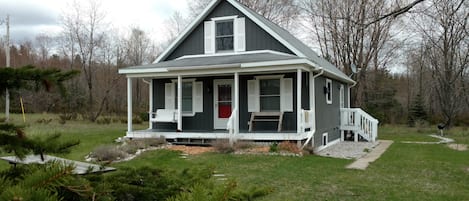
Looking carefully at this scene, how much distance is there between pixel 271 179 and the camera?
25.7 ft

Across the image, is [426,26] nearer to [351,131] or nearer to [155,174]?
[351,131]

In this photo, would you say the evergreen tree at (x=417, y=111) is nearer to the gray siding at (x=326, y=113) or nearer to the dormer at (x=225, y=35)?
the gray siding at (x=326, y=113)

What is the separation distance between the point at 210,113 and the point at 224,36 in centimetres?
282

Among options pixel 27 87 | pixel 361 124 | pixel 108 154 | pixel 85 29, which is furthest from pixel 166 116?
pixel 85 29

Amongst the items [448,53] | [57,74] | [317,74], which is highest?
[448,53]

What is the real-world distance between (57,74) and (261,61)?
11429 millimetres

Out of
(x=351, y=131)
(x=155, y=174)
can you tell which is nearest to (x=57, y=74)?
(x=155, y=174)

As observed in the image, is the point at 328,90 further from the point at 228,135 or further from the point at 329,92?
the point at 228,135

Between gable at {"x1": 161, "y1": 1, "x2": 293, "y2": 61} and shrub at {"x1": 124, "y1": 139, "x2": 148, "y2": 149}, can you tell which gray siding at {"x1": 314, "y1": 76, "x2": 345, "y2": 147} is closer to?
gable at {"x1": 161, "y1": 1, "x2": 293, "y2": 61}

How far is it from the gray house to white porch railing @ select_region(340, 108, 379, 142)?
5.43 feet

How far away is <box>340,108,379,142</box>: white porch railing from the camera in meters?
17.7

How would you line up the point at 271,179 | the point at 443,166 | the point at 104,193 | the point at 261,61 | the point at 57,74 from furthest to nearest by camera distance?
the point at 261,61 → the point at 443,166 → the point at 271,179 → the point at 104,193 → the point at 57,74

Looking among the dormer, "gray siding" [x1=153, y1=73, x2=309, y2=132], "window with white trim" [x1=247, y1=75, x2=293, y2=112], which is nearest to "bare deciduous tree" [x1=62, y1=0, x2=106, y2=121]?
"gray siding" [x1=153, y1=73, x2=309, y2=132]

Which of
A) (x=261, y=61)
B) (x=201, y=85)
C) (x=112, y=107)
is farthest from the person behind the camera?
(x=112, y=107)
